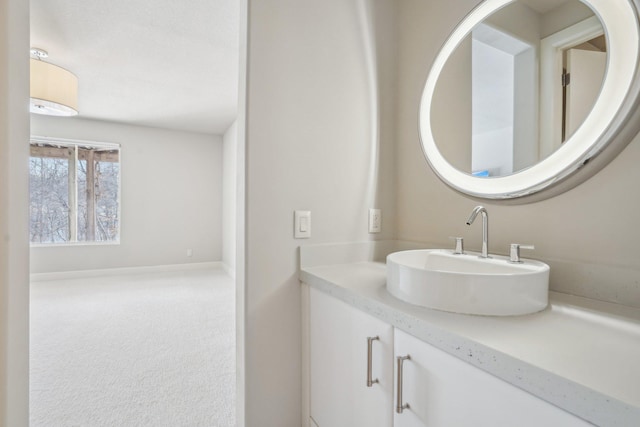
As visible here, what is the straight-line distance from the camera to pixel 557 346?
1.88 ft

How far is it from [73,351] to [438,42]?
308cm

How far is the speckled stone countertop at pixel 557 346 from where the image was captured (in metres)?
0.44

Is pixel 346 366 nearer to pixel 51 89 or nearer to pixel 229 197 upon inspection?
pixel 51 89

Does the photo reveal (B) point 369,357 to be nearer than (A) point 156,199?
Yes

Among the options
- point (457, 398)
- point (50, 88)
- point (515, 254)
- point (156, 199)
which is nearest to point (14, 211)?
point (457, 398)

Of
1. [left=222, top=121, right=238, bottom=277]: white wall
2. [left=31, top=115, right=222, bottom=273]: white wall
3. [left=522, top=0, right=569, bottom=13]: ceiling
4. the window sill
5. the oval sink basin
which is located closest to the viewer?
the oval sink basin

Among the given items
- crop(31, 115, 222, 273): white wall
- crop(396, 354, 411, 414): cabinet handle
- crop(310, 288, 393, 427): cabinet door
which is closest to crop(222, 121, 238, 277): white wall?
crop(31, 115, 222, 273): white wall

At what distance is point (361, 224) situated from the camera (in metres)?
1.41

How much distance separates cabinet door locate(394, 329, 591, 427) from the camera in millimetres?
520

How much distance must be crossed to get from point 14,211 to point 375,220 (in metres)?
1.30

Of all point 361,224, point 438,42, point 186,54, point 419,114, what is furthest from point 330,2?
point 186,54

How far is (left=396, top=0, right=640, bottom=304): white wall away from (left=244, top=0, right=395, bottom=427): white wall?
0.15 m

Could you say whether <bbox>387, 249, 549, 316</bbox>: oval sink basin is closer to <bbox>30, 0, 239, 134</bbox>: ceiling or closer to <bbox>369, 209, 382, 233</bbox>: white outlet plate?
<bbox>369, 209, 382, 233</bbox>: white outlet plate

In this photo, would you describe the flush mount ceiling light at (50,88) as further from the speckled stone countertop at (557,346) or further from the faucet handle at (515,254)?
the faucet handle at (515,254)
